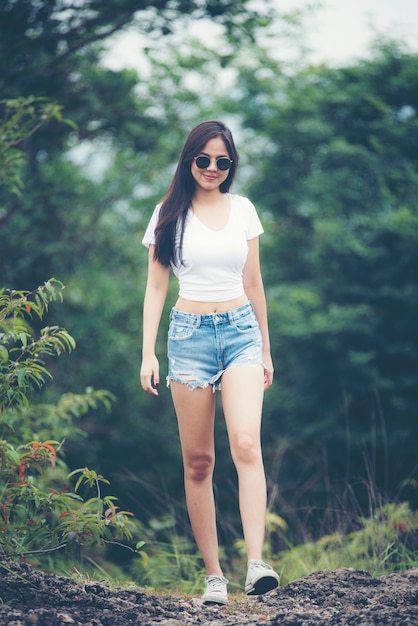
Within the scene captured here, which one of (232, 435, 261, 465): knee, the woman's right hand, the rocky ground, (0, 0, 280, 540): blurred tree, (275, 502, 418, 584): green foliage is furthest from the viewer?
(0, 0, 280, 540): blurred tree

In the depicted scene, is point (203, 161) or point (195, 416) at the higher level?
point (203, 161)

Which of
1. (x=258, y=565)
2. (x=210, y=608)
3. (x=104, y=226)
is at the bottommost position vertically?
(x=104, y=226)

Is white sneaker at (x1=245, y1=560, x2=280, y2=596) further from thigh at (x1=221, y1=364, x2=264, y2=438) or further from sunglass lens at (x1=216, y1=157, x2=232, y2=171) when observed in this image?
sunglass lens at (x1=216, y1=157, x2=232, y2=171)

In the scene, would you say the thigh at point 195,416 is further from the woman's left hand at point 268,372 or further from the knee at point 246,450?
the woman's left hand at point 268,372

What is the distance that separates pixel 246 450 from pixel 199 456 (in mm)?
285

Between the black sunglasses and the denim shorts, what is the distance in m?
0.68

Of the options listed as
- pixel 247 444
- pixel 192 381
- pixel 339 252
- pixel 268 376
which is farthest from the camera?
pixel 339 252

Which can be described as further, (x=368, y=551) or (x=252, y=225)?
(x=368, y=551)

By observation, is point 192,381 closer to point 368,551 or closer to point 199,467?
point 199,467

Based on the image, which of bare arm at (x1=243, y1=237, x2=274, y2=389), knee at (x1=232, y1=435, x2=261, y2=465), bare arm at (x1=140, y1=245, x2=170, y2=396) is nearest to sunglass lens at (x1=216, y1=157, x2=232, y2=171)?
bare arm at (x1=243, y1=237, x2=274, y2=389)

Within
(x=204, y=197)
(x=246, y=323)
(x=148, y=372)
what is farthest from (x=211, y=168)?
(x=148, y=372)

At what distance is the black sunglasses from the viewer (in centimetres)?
354

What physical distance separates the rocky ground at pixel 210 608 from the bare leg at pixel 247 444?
13.1 inches

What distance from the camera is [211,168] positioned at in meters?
3.55
